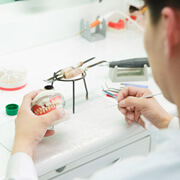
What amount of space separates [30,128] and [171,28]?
534 mm

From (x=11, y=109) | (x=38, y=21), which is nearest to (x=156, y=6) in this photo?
(x=11, y=109)

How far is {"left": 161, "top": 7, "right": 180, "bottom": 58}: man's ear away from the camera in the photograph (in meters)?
0.66

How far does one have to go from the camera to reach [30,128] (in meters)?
1.06

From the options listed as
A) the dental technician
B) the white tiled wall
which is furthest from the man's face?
the white tiled wall

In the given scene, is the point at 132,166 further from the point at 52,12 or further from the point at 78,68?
the point at 52,12

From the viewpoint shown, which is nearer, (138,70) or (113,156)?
(113,156)

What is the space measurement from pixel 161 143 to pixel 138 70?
75 centimetres

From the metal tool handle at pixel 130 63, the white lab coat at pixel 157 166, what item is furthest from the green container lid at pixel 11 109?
the white lab coat at pixel 157 166

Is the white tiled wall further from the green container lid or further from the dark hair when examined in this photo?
the dark hair

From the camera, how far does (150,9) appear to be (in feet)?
2.40

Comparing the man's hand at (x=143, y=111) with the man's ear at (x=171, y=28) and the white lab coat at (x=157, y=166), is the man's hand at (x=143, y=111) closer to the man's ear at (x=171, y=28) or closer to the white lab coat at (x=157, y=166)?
the white lab coat at (x=157, y=166)

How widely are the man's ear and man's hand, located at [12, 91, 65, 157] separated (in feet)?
1.58

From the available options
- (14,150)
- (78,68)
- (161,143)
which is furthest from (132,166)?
(78,68)

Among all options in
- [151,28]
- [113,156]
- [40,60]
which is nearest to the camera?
[151,28]
